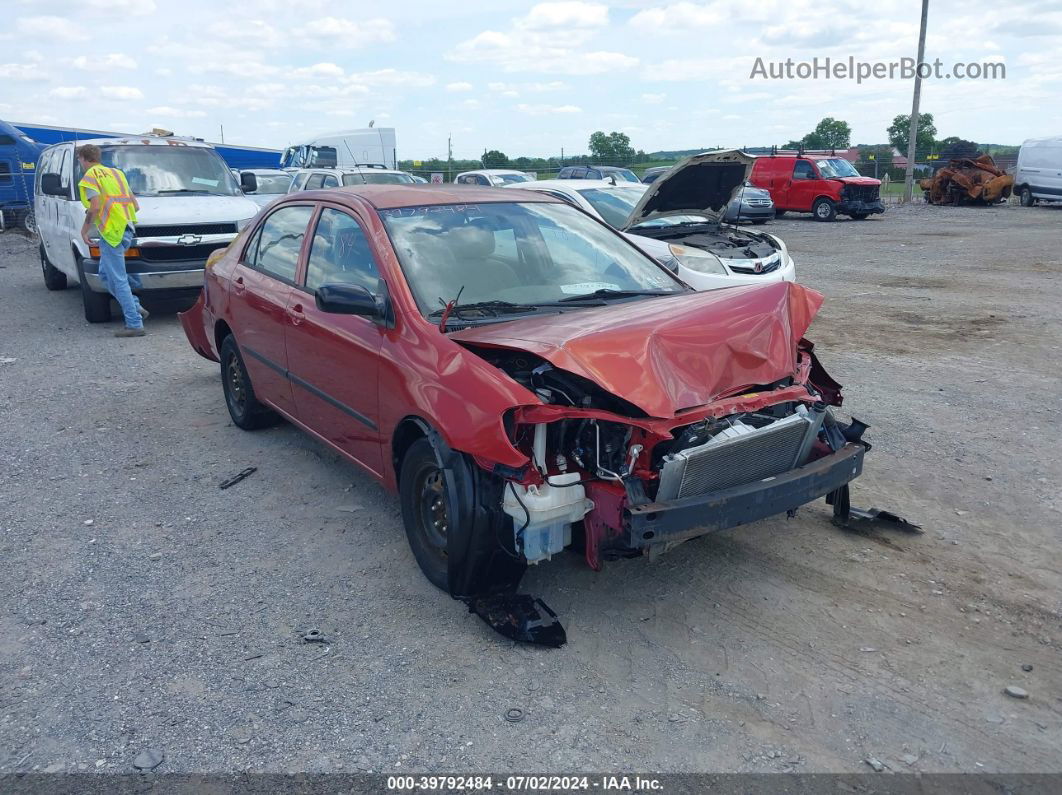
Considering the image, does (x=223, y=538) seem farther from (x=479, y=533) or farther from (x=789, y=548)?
(x=789, y=548)

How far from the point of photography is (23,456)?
19.7 ft

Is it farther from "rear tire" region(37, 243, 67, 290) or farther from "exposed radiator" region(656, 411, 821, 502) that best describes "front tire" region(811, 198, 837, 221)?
"exposed radiator" region(656, 411, 821, 502)

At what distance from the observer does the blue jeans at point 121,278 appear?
9541 mm

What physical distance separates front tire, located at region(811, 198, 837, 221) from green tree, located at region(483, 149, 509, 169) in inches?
823

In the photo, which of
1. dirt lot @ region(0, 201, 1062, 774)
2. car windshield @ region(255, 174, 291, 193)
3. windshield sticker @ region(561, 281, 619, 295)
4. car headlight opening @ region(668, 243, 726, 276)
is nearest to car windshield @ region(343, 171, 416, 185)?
car windshield @ region(255, 174, 291, 193)

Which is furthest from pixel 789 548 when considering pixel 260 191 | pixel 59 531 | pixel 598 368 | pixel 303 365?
pixel 260 191

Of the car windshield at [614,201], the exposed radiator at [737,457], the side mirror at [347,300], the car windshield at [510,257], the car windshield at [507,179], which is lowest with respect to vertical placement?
the exposed radiator at [737,457]

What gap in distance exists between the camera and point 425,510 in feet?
13.4

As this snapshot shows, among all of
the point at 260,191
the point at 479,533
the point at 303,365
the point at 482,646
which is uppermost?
the point at 260,191

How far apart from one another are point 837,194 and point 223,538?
79.2 ft

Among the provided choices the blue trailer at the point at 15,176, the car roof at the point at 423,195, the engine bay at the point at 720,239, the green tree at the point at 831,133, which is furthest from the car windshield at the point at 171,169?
the green tree at the point at 831,133

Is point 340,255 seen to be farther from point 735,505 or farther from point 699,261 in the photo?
point 699,261

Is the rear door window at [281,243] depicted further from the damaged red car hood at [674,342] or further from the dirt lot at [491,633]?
the damaged red car hood at [674,342]

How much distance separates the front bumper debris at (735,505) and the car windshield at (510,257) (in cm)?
142
